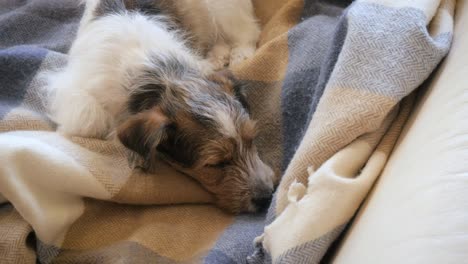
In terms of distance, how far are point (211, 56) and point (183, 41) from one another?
7.9 inches

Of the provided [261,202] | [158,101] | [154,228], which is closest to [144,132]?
[158,101]

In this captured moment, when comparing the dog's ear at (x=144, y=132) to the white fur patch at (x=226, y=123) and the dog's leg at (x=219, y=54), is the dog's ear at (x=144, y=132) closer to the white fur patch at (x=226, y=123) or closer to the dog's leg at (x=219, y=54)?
the white fur patch at (x=226, y=123)

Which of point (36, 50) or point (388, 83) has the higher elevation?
point (388, 83)

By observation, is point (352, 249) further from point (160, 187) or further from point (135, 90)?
point (135, 90)

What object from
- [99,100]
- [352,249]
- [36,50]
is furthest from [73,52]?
[352,249]

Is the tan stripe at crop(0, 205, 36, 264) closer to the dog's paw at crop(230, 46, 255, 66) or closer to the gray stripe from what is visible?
the gray stripe

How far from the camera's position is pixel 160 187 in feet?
4.74

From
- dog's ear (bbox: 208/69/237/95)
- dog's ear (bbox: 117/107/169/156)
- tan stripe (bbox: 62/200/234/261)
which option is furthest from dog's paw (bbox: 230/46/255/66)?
tan stripe (bbox: 62/200/234/261)

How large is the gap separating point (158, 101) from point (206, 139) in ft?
0.70

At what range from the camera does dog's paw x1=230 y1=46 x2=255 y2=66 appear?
6.51ft

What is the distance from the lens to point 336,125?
112 cm

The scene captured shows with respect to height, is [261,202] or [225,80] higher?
[225,80]

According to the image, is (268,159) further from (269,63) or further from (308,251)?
(308,251)

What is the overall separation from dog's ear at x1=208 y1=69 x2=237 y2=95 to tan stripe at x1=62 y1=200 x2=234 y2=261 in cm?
39
